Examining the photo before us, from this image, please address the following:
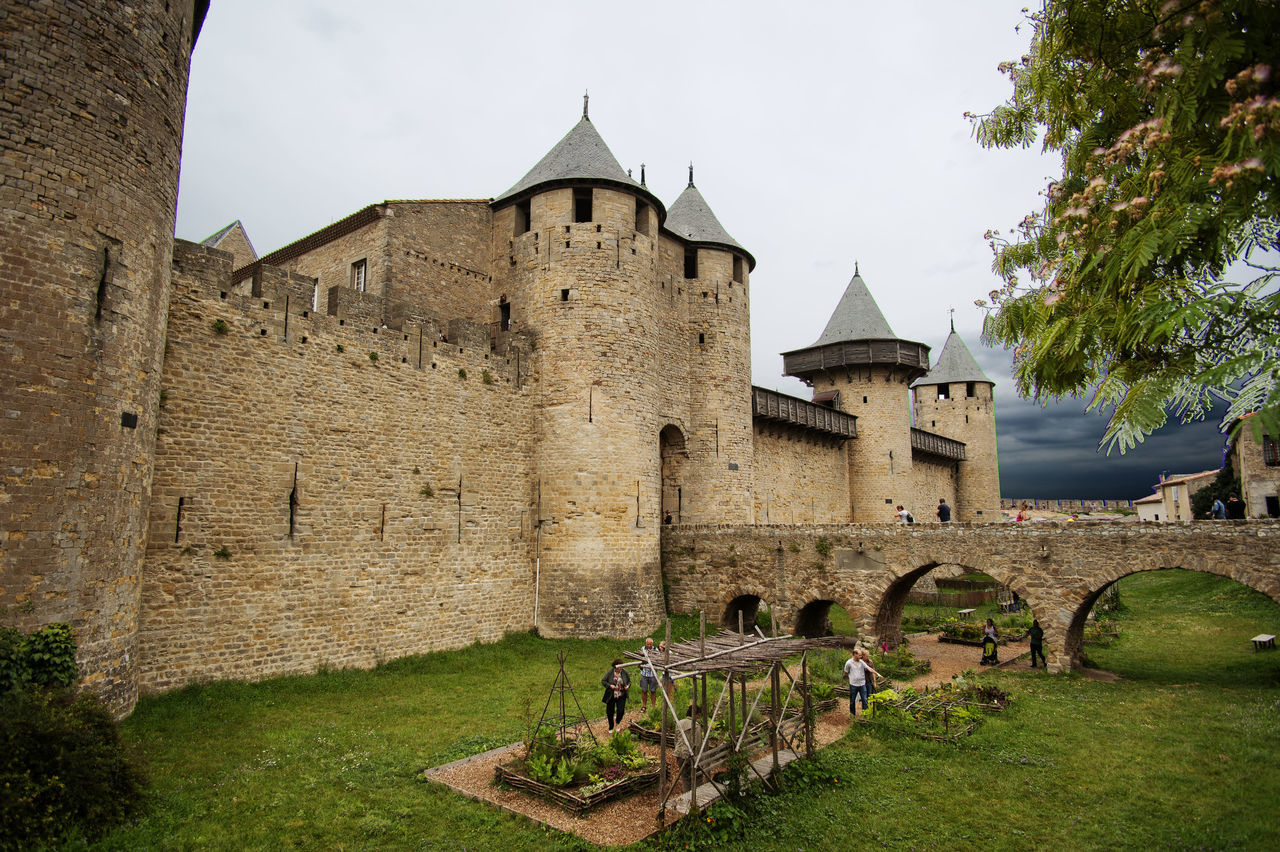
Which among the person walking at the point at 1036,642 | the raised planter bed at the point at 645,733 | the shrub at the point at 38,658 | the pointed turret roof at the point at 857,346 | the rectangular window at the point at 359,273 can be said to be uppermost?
the pointed turret roof at the point at 857,346

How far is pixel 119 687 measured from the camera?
9461mm

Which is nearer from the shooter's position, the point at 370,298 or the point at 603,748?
the point at 603,748

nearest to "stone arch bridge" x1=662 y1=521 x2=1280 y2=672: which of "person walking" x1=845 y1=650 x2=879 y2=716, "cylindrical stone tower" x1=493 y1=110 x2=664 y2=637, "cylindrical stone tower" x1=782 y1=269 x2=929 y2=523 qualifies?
"cylindrical stone tower" x1=493 y1=110 x2=664 y2=637

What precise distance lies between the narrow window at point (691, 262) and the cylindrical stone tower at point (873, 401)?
10.8m

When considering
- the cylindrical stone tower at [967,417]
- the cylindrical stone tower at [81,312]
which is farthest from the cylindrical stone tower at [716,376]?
the cylindrical stone tower at [967,417]

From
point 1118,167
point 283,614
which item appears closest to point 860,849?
point 1118,167

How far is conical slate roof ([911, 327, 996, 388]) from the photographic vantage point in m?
40.9

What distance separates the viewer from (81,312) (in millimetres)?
9023

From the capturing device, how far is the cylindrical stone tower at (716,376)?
22.5 meters

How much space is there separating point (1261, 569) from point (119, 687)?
18.7m

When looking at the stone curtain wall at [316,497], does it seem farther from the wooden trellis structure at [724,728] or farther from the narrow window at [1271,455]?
the narrow window at [1271,455]

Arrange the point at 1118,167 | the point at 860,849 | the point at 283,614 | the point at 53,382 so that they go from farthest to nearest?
the point at 283,614 < the point at 53,382 < the point at 860,849 < the point at 1118,167

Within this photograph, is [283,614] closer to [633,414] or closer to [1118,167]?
[633,414]

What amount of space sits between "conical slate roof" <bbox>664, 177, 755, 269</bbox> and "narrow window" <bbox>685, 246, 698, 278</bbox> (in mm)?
480
